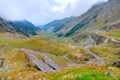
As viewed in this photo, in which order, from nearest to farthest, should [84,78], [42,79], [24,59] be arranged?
[84,78], [42,79], [24,59]

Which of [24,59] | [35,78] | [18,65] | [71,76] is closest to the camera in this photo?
[71,76]

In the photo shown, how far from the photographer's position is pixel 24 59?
18125 centimetres

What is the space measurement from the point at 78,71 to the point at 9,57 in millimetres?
168934

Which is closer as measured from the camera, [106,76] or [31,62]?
[106,76]

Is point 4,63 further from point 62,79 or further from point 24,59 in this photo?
point 62,79

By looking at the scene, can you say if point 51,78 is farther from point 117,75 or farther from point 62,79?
point 117,75

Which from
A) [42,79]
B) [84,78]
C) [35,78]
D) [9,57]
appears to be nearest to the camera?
[84,78]

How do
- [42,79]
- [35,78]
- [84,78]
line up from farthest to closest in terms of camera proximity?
[35,78]
[42,79]
[84,78]

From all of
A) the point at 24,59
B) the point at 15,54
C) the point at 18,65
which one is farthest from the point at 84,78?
the point at 15,54

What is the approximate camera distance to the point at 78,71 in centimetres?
3188

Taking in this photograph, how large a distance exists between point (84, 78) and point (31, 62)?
147m

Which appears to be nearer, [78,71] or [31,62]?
[78,71]

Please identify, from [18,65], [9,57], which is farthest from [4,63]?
[18,65]

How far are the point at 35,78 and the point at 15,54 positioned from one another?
159213 millimetres
